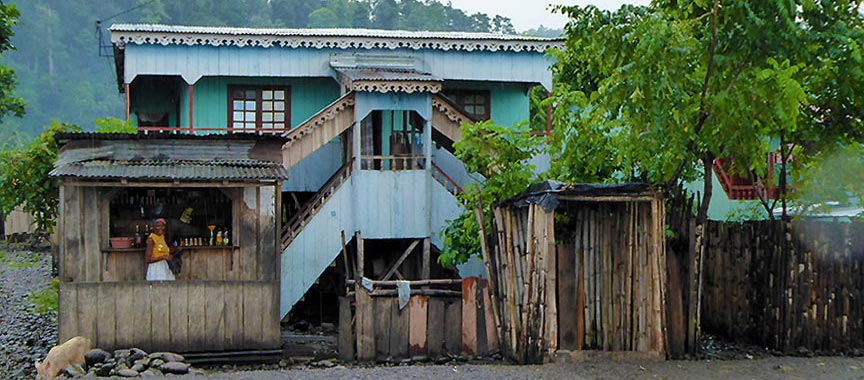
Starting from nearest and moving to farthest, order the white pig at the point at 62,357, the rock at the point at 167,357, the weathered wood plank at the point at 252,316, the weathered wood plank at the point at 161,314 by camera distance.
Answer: the white pig at the point at 62,357 < the rock at the point at 167,357 < the weathered wood plank at the point at 161,314 < the weathered wood plank at the point at 252,316

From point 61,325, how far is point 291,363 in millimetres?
3403

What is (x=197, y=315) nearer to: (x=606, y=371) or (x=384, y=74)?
(x=606, y=371)

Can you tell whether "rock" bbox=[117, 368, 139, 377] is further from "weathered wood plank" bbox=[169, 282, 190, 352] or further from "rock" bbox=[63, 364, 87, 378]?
"weathered wood plank" bbox=[169, 282, 190, 352]

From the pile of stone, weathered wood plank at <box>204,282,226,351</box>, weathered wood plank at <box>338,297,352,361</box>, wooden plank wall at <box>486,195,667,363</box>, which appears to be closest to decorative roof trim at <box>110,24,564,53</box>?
weathered wood plank at <box>204,282,226,351</box>

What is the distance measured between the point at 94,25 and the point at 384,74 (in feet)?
194

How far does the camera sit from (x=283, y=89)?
74.4 feet

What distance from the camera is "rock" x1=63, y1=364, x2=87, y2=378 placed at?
13.1 meters

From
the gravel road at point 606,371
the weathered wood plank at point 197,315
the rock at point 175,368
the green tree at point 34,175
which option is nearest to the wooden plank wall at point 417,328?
the gravel road at point 606,371

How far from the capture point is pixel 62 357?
43.8 feet

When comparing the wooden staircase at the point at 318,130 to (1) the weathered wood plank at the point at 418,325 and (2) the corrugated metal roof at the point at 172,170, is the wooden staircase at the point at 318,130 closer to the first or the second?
(2) the corrugated metal roof at the point at 172,170

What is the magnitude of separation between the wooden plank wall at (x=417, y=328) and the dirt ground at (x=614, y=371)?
4.71ft

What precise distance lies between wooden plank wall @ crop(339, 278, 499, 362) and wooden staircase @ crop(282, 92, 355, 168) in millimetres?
5186

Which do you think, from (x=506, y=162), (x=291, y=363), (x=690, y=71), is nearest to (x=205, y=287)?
(x=291, y=363)

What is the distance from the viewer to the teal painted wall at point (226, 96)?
22328 mm
